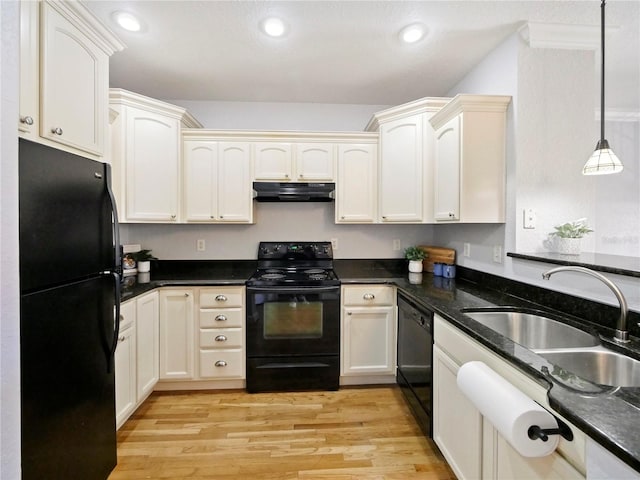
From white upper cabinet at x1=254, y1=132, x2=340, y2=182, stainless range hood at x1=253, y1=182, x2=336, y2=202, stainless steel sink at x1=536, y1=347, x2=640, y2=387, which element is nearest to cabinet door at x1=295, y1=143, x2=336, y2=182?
white upper cabinet at x1=254, y1=132, x2=340, y2=182

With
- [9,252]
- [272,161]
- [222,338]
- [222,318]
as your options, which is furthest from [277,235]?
[9,252]

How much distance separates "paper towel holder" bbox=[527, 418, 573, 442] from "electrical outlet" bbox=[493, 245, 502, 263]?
1354mm

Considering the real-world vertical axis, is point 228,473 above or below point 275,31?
below

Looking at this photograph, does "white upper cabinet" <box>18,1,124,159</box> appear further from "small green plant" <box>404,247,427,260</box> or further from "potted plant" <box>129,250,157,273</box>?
"small green plant" <box>404,247,427,260</box>

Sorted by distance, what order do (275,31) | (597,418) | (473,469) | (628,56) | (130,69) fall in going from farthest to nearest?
(130,69), (628,56), (275,31), (473,469), (597,418)

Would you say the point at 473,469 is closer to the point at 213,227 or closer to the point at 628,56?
the point at 213,227

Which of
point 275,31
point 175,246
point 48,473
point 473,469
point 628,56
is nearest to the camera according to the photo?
point 48,473

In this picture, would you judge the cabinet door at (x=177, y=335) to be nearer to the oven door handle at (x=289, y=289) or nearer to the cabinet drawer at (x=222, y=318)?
the cabinet drawer at (x=222, y=318)

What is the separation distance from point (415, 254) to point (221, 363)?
6.35ft

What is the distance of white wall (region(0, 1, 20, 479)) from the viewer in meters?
0.89

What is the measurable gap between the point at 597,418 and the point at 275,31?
2.31 m

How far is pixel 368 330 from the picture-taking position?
241 cm

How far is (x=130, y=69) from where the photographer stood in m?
2.33

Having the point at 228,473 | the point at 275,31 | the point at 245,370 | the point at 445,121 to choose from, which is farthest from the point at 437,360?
the point at 275,31
